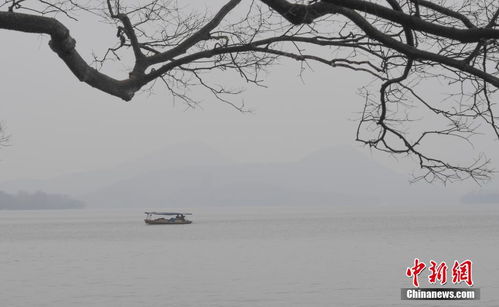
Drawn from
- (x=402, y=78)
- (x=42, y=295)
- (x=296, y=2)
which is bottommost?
(x=42, y=295)

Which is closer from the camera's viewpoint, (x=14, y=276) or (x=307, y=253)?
(x=14, y=276)

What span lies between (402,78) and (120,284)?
1489 inches

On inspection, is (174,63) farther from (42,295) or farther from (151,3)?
(42,295)

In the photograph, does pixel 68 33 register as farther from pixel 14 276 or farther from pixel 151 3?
Result: pixel 14 276

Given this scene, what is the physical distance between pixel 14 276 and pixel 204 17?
44.6 metres

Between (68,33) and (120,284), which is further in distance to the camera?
(120,284)

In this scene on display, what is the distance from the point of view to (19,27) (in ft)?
22.5

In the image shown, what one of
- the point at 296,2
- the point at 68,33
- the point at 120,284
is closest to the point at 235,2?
the point at 296,2

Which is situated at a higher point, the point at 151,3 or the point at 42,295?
the point at 151,3

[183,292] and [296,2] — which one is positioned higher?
[296,2]

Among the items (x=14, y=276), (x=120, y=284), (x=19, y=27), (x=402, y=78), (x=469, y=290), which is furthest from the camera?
(x=14, y=276)

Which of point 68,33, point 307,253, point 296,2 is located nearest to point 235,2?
point 296,2

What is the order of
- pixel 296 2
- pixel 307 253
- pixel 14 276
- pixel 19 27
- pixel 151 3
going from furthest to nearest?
1. pixel 307 253
2. pixel 14 276
3. pixel 151 3
4. pixel 296 2
5. pixel 19 27

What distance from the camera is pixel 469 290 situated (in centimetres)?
3888
